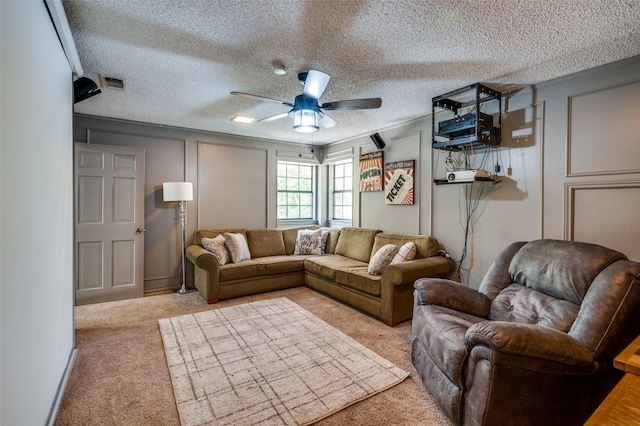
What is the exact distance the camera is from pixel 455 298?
7.75 ft

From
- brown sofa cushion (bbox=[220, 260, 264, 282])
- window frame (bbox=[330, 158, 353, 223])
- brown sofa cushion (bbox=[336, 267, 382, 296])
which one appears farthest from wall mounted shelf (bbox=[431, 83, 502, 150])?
brown sofa cushion (bbox=[220, 260, 264, 282])

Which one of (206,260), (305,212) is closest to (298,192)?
(305,212)

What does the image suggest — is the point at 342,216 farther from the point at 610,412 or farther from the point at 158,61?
the point at 610,412

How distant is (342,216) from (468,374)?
420cm

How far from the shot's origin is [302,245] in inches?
201

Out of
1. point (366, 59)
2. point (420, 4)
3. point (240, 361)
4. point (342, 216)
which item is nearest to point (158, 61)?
point (366, 59)

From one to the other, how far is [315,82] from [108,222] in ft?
11.4

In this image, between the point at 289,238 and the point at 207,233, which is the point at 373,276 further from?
the point at 207,233

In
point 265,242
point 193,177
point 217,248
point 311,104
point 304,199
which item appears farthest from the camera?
point 304,199

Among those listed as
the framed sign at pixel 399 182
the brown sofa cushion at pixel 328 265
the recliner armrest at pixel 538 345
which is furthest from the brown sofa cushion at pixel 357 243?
the recliner armrest at pixel 538 345

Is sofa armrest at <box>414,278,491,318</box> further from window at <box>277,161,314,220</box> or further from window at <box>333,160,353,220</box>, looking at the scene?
window at <box>277,161,314,220</box>

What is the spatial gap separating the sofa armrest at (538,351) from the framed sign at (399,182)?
280 centimetres

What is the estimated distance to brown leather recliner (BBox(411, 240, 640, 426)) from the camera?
1501 millimetres

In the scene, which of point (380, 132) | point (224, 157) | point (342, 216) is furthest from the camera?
point (342, 216)
